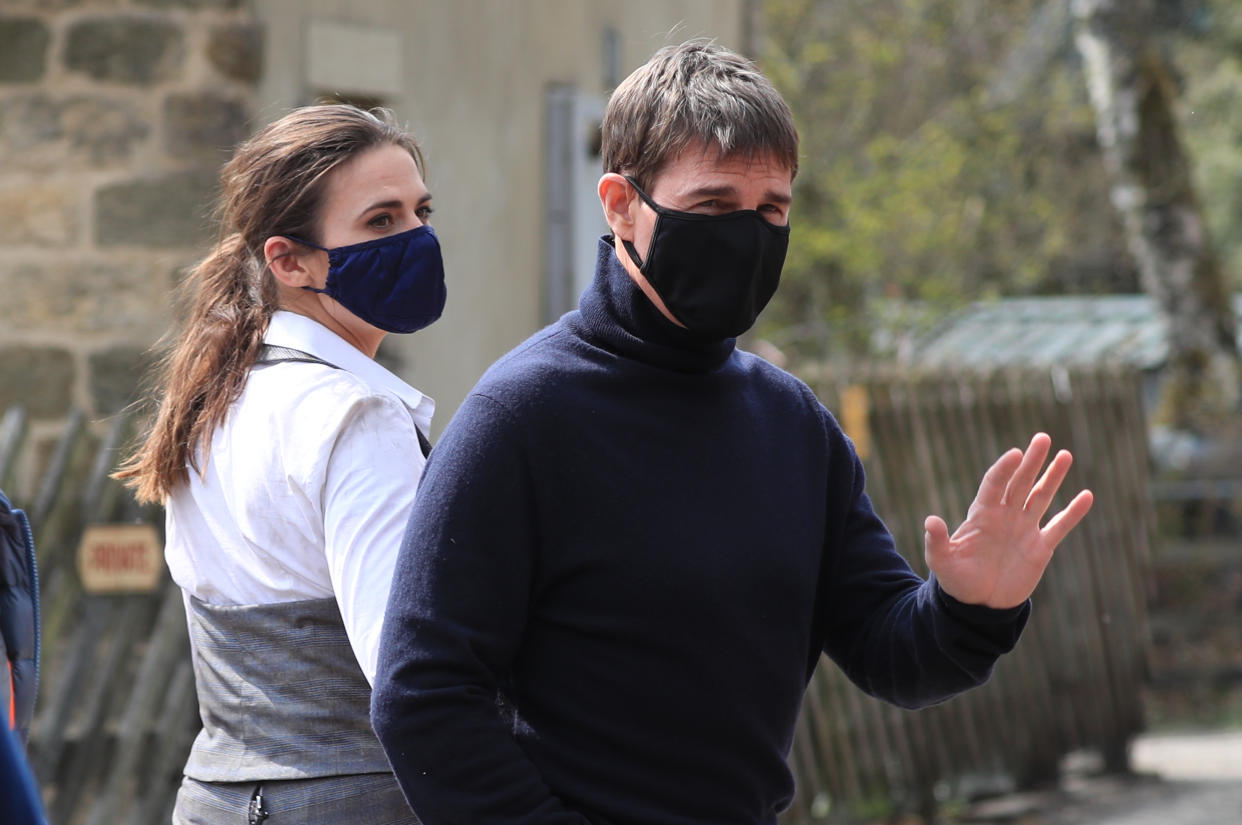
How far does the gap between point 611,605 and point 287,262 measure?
841 mm

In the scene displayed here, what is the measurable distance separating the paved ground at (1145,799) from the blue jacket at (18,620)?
5.31 metres

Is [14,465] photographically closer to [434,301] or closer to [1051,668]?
[434,301]

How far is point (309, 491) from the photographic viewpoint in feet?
6.75

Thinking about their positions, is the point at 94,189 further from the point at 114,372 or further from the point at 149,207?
the point at 114,372

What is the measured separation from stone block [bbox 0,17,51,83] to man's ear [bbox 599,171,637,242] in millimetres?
3629

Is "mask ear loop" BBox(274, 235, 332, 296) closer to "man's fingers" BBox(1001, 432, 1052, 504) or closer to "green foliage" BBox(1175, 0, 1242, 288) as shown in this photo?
"man's fingers" BBox(1001, 432, 1052, 504)

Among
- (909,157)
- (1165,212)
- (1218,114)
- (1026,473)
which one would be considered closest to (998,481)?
(1026,473)

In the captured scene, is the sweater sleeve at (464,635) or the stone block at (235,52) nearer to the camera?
the sweater sleeve at (464,635)

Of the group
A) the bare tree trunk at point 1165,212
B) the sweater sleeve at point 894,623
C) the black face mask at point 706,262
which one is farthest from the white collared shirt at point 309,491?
the bare tree trunk at point 1165,212

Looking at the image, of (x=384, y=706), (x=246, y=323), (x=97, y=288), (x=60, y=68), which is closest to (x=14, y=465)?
(x=97, y=288)

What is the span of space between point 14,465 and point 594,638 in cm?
330

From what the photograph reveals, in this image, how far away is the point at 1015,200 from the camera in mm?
16734

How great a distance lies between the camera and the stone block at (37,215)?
5.06 m

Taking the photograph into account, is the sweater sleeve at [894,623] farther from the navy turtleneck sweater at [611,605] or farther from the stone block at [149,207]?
the stone block at [149,207]
